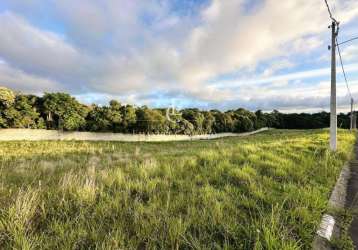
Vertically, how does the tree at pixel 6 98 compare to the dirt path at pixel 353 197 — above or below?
above

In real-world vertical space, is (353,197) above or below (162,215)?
below

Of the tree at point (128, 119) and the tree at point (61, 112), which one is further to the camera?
the tree at point (128, 119)

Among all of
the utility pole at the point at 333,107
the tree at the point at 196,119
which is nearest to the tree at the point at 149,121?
the tree at the point at 196,119

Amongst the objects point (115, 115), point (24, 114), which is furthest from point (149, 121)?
point (24, 114)

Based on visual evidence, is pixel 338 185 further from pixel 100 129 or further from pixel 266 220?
pixel 100 129

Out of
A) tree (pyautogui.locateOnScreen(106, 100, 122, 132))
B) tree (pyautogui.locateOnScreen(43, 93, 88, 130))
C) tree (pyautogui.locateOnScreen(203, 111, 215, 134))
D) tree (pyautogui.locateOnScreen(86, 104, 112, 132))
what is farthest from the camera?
tree (pyautogui.locateOnScreen(203, 111, 215, 134))

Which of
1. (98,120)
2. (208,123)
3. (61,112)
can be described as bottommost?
(208,123)

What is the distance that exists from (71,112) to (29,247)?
37.5 meters

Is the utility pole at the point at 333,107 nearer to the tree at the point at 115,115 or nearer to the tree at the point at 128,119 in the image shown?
the tree at the point at 115,115

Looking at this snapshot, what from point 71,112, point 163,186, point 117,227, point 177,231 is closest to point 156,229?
point 177,231

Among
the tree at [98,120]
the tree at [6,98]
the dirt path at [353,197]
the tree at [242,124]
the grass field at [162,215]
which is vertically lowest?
the tree at [242,124]

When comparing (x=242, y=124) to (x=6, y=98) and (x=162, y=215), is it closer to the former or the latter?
(x=6, y=98)

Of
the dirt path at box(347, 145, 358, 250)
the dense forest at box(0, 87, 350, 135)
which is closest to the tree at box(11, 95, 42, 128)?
the dense forest at box(0, 87, 350, 135)

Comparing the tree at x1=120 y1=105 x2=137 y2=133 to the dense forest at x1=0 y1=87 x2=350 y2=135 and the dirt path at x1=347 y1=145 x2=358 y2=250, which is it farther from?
the dirt path at x1=347 y1=145 x2=358 y2=250
